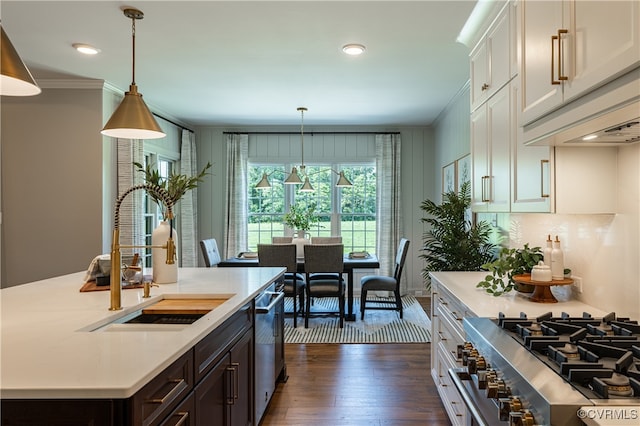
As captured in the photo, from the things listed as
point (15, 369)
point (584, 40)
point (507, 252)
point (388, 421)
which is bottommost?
point (388, 421)

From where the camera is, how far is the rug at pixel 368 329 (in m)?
4.34

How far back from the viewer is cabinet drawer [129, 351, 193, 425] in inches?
42.3

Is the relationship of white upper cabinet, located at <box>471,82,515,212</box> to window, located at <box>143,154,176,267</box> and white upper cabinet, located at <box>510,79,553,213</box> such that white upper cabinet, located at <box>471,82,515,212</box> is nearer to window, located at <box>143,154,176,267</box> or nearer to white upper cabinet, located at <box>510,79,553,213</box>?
white upper cabinet, located at <box>510,79,553,213</box>

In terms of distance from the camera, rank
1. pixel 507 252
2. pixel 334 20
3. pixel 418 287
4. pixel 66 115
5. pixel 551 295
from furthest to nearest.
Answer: pixel 418 287 → pixel 66 115 → pixel 334 20 → pixel 507 252 → pixel 551 295

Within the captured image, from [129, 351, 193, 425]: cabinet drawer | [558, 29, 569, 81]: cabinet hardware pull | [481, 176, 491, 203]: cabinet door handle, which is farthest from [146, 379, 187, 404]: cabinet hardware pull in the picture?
[481, 176, 491, 203]: cabinet door handle

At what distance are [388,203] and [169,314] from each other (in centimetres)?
493

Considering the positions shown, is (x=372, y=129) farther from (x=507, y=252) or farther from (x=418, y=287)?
(x=507, y=252)

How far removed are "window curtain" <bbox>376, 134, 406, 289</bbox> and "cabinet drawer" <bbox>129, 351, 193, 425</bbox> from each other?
208 inches

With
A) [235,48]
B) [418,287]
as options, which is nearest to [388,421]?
[235,48]

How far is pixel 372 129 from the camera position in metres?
6.65

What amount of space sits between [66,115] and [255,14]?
2713 millimetres

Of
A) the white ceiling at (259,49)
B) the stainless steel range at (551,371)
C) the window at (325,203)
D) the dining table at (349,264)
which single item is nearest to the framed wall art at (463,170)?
the white ceiling at (259,49)

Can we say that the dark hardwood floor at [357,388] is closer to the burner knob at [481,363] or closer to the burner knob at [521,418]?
the burner knob at [481,363]

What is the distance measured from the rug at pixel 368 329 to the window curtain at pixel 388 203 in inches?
43.9
